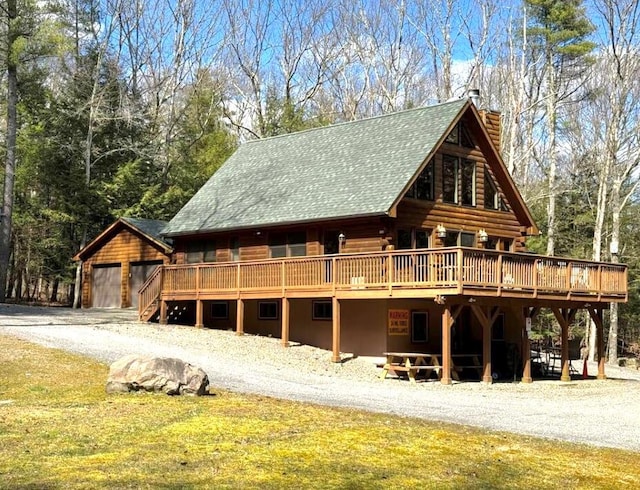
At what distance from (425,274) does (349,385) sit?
147 inches

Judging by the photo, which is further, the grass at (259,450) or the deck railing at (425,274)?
the deck railing at (425,274)

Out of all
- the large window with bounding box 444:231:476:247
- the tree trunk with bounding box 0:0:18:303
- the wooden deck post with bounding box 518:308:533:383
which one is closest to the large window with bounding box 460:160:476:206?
the large window with bounding box 444:231:476:247

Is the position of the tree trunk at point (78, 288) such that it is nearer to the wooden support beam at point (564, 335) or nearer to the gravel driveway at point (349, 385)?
the gravel driveway at point (349, 385)

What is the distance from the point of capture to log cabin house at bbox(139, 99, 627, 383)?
66.8 feet

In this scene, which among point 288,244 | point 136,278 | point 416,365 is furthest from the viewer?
point 136,278

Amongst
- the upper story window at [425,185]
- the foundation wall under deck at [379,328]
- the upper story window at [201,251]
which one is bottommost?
the foundation wall under deck at [379,328]

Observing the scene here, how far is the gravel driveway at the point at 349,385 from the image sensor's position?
13102mm

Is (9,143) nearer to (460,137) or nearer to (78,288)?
(78,288)

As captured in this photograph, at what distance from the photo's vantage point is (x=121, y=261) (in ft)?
113

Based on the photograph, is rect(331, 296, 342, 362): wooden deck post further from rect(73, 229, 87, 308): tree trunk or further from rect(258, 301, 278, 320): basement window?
rect(73, 229, 87, 308): tree trunk

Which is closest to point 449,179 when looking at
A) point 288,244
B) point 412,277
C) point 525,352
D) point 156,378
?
point 288,244

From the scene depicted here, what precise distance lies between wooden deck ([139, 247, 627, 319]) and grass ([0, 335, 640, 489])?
297 inches

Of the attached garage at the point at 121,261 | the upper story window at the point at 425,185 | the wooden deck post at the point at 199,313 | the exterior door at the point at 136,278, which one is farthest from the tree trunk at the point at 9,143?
the upper story window at the point at 425,185

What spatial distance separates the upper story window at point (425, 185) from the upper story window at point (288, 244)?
389 cm
